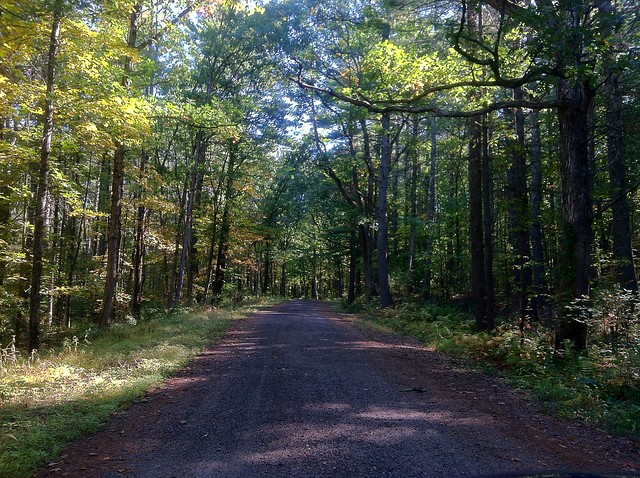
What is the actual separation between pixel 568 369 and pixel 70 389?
847 cm

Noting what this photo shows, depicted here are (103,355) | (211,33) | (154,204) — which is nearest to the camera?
(103,355)

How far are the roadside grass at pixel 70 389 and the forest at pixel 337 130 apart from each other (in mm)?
2447

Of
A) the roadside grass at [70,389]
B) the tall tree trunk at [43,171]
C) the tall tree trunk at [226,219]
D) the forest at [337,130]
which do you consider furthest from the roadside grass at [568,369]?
the tall tree trunk at [226,219]

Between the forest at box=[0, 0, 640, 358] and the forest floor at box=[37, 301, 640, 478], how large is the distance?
9.77 ft

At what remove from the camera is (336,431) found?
5043 millimetres

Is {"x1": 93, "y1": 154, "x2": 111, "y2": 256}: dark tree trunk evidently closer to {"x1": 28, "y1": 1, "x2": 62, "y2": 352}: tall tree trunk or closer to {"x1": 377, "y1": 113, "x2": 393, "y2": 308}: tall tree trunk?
{"x1": 28, "y1": 1, "x2": 62, "y2": 352}: tall tree trunk

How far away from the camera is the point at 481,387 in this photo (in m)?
7.41

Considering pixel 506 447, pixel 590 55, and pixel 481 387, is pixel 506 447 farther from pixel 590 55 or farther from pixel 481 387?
pixel 590 55

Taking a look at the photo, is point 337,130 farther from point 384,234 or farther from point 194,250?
point 194,250

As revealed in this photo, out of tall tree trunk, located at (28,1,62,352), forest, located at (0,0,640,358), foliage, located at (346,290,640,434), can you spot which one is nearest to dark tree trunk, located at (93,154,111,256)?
forest, located at (0,0,640,358)

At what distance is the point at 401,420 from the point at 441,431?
1.80 ft

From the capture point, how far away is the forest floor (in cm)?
419

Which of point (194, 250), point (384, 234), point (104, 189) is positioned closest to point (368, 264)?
point (384, 234)

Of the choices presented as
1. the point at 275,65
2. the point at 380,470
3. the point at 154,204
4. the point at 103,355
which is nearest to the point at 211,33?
the point at 275,65
